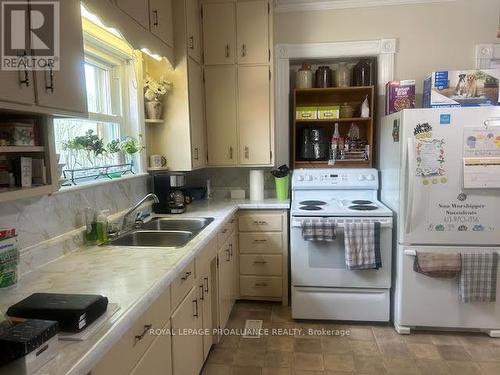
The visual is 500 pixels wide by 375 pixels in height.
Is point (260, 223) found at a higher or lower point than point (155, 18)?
lower

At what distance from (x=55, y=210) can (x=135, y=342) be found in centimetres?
86

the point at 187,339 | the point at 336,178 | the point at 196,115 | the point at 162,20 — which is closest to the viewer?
the point at 187,339

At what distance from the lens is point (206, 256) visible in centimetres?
198

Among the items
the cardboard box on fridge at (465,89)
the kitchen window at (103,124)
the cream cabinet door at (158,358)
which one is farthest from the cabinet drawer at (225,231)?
the cardboard box on fridge at (465,89)

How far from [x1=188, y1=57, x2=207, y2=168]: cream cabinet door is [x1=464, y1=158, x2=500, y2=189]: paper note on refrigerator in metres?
1.90

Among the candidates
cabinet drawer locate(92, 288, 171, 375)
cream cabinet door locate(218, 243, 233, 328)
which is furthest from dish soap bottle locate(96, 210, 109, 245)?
cream cabinet door locate(218, 243, 233, 328)

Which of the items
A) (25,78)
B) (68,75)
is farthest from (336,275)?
(25,78)

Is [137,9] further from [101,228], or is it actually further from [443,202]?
[443,202]

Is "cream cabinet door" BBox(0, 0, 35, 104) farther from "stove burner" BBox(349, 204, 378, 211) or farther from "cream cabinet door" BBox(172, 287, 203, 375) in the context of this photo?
"stove burner" BBox(349, 204, 378, 211)

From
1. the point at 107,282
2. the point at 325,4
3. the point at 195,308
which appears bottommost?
the point at 195,308

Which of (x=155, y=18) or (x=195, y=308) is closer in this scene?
(x=195, y=308)

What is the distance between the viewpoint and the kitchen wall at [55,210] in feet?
4.73

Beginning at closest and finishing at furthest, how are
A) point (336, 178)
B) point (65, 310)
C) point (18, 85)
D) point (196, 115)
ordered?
1. point (65, 310)
2. point (18, 85)
3. point (196, 115)
4. point (336, 178)

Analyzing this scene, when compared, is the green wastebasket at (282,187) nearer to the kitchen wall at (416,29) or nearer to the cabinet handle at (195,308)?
the kitchen wall at (416,29)
